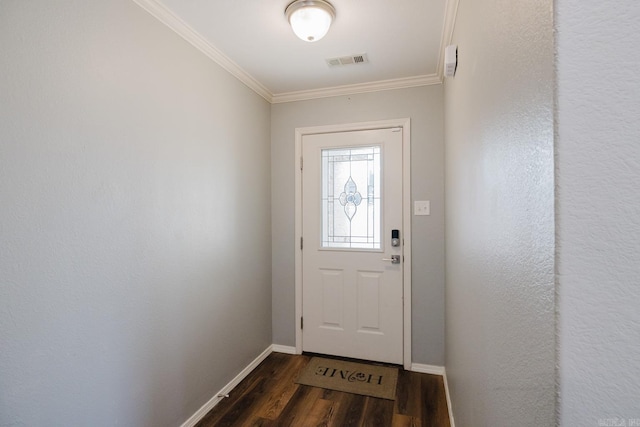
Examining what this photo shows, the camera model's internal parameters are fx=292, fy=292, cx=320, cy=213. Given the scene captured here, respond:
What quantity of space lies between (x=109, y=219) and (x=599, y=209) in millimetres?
1628

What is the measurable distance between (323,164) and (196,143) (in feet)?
3.74

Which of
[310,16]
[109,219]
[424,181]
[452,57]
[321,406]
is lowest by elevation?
[321,406]

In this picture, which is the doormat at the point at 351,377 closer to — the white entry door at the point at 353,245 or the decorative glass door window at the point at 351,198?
the white entry door at the point at 353,245

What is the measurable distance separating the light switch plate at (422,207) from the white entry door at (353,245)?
13cm

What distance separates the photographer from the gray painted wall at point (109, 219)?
104 cm

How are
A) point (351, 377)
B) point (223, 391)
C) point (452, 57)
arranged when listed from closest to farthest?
point (452, 57)
point (223, 391)
point (351, 377)

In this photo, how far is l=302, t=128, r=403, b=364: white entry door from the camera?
8.16 ft

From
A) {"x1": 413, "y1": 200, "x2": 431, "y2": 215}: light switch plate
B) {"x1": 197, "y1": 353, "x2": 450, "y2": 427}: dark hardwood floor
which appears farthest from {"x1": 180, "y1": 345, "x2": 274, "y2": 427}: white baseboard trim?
{"x1": 413, "y1": 200, "x2": 431, "y2": 215}: light switch plate

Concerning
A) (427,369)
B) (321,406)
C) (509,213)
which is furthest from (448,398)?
(509,213)

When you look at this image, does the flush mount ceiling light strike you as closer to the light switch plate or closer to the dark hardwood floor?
the light switch plate

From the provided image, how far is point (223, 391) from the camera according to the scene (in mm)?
2074

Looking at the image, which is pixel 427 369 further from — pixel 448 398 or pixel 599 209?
pixel 599 209

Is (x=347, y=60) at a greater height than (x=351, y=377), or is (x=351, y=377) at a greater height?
(x=347, y=60)

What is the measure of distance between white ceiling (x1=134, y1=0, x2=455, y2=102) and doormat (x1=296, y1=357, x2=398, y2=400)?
2.37 metres
